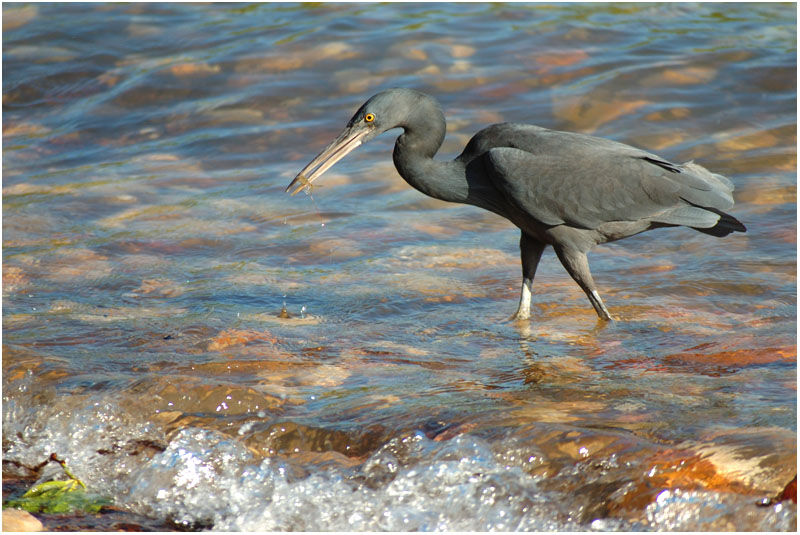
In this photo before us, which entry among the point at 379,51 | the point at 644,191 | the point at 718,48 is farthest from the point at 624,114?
the point at 644,191

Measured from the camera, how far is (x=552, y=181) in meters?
4.86

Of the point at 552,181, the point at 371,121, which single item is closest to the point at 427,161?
the point at 371,121

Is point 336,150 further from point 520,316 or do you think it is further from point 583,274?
point 583,274

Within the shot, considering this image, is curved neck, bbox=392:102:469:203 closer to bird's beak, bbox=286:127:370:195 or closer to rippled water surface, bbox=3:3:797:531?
bird's beak, bbox=286:127:370:195

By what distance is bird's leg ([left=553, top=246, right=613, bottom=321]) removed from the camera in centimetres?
496

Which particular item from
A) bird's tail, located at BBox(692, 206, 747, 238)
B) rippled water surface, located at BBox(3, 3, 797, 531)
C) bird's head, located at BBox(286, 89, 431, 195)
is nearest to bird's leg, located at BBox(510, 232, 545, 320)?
rippled water surface, located at BBox(3, 3, 797, 531)

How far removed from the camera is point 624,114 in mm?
8484

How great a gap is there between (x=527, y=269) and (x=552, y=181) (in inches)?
22.2

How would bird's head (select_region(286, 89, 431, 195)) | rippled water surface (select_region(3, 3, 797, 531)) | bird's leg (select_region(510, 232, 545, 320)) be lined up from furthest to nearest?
bird's leg (select_region(510, 232, 545, 320)) → bird's head (select_region(286, 89, 431, 195)) → rippled water surface (select_region(3, 3, 797, 531))

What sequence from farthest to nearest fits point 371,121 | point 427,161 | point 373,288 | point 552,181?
point 373,288, point 427,161, point 371,121, point 552,181

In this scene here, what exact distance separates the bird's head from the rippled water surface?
0.81 meters

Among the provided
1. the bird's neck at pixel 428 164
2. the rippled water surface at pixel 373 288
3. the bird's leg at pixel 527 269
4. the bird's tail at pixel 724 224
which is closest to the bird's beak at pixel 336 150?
the bird's neck at pixel 428 164

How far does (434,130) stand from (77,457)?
2.52m

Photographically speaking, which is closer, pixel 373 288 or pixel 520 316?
pixel 520 316
